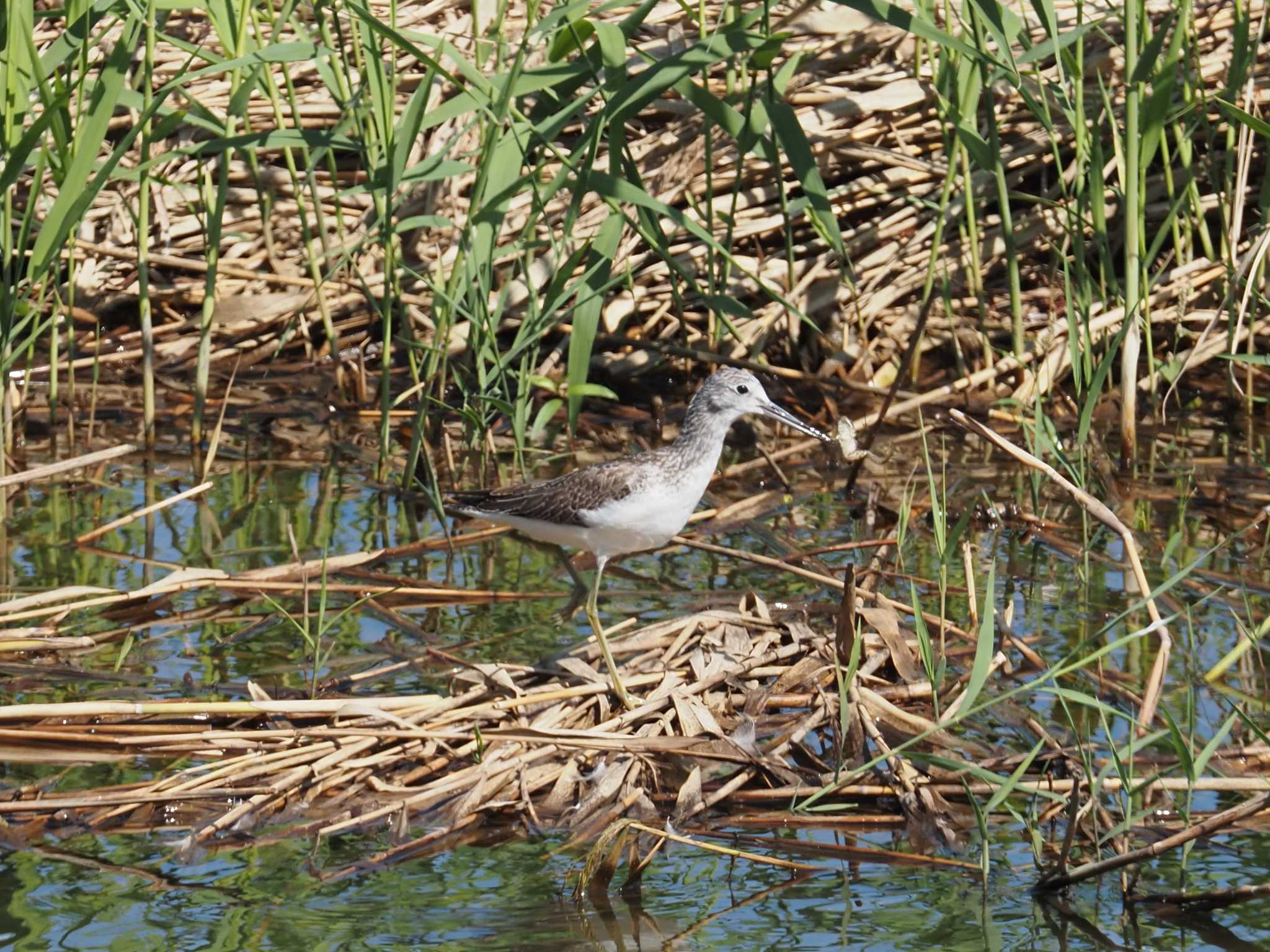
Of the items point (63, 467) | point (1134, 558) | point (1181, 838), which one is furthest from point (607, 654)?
point (63, 467)

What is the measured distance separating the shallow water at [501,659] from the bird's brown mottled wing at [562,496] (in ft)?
1.40

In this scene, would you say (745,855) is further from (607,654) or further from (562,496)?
(562,496)

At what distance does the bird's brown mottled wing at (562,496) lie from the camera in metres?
5.38

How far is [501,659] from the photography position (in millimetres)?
5484

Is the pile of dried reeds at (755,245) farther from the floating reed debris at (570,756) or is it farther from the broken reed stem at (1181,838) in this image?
the broken reed stem at (1181,838)

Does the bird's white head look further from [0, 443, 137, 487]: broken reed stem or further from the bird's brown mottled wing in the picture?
[0, 443, 137, 487]: broken reed stem

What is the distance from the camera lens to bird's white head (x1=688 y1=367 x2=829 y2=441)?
564 cm

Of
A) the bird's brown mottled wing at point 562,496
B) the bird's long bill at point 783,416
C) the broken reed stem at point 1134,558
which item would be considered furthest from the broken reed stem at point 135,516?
the broken reed stem at point 1134,558

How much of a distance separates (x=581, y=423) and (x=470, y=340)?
190cm

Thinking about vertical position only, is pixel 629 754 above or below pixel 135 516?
below

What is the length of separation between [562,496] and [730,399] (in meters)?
0.67

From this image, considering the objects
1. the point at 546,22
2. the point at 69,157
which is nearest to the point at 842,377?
the point at 546,22

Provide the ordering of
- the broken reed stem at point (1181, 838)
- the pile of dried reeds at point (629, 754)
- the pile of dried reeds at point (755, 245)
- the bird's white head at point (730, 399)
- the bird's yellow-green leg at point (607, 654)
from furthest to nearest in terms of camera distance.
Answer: the pile of dried reeds at point (755, 245)
the bird's white head at point (730, 399)
the bird's yellow-green leg at point (607, 654)
the pile of dried reeds at point (629, 754)
the broken reed stem at point (1181, 838)

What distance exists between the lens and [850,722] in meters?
4.58
